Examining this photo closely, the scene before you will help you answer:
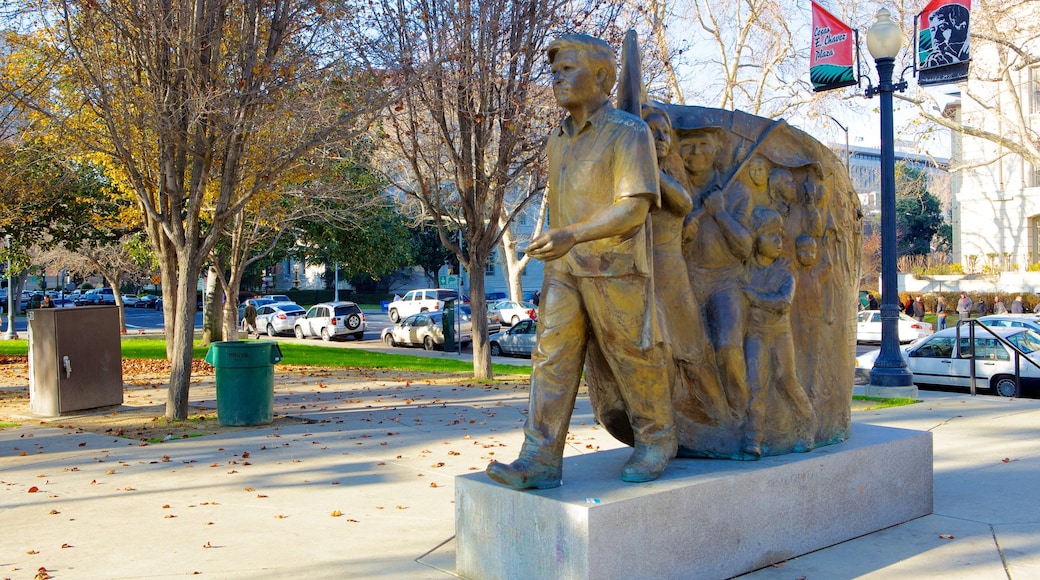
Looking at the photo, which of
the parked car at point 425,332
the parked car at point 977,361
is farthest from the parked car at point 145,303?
the parked car at point 977,361

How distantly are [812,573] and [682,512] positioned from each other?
0.94m

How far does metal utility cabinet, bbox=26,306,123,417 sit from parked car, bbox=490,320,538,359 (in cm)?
1369

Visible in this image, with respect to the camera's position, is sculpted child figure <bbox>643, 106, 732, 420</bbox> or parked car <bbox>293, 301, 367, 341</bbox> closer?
sculpted child figure <bbox>643, 106, 732, 420</bbox>

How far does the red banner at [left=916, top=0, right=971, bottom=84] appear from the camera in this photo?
55.0 ft

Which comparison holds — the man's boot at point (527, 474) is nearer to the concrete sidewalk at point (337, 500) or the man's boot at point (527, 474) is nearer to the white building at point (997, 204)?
the concrete sidewalk at point (337, 500)

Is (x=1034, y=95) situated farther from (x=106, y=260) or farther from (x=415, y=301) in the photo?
(x=106, y=260)

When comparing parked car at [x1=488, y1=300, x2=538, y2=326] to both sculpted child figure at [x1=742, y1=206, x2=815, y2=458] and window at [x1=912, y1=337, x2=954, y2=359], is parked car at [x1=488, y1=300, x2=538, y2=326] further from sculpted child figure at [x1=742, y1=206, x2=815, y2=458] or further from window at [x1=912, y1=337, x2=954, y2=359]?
sculpted child figure at [x1=742, y1=206, x2=815, y2=458]

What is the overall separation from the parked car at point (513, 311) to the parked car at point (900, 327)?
39.2 ft

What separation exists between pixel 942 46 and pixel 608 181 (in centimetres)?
1450

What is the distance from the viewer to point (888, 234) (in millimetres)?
13891

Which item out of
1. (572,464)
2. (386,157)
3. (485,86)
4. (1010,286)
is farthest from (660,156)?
(1010,286)

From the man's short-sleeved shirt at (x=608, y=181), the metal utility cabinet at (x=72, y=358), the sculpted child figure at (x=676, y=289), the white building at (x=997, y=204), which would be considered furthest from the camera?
the white building at (x=997, y=204)

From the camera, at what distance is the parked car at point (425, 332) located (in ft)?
94.5

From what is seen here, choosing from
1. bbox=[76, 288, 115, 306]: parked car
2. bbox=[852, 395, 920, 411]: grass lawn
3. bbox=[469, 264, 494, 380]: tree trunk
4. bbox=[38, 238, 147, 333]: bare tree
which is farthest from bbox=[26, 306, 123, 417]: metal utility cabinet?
bbox=[76, 288, 115, 306]: parked car
